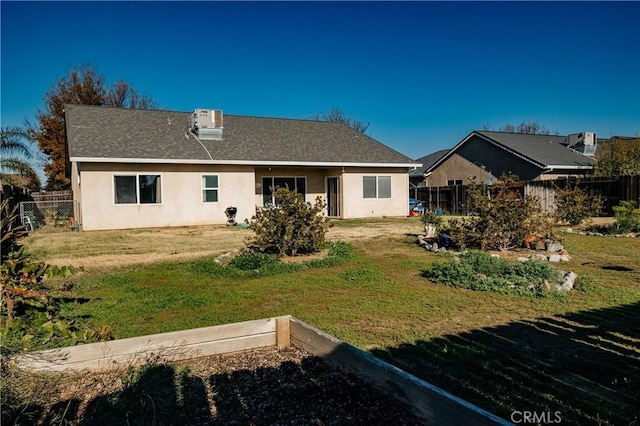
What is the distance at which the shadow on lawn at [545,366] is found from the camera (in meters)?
3.12

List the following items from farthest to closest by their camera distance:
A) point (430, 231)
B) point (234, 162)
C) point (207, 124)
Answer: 1. point (207, 124)
2. point (234, 162)
3. point (430, 231)

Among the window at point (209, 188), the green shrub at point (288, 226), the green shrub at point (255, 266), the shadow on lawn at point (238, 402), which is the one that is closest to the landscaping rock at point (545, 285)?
the green shrub at point (255, 266)

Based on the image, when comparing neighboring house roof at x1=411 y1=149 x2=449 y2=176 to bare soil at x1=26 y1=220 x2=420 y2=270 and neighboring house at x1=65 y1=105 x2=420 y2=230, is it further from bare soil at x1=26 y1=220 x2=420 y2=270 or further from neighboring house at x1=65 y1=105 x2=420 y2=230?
bare soil at x1=26 y1=220 x2=420 y2=270

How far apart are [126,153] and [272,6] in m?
8.12

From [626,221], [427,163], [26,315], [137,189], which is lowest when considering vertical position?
[26,315]

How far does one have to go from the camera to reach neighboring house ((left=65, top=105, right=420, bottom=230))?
679 inches

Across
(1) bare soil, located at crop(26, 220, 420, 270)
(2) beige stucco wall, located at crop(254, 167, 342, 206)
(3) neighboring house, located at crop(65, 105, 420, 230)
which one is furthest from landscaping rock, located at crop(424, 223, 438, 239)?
(2) beige stucco wall, located at crop(254, 167, 342, 206)

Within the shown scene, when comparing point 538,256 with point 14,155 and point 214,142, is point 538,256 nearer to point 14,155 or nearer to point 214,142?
point 214,142

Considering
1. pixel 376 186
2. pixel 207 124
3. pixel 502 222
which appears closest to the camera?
pixel 502 222

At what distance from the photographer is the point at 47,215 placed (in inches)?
831

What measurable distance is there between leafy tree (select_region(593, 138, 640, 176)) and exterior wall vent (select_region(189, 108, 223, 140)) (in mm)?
20399

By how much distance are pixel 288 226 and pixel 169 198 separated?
1043 cm

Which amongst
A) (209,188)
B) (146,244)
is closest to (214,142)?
(209,188)

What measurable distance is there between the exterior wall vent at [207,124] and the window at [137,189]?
3.71 metres
